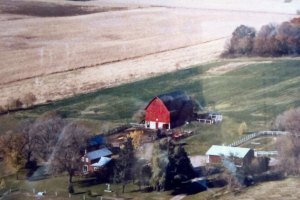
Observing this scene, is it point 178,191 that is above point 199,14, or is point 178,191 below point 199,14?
below

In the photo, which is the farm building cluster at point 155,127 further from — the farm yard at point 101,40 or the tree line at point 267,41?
the tree line at point 267,41

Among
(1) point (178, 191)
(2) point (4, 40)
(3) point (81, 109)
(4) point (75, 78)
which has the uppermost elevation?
(2) point (4, 40)

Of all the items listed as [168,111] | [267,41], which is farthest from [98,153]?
[267,41]

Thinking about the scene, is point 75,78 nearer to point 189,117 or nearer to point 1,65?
point 1,65

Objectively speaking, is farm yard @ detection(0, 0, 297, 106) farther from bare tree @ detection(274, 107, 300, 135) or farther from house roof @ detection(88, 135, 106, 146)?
bare tree @ detection(274, 107, 300, 135)

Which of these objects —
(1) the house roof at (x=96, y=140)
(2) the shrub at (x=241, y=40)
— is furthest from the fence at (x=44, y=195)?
(2) the shrub at (x=241, y=40)

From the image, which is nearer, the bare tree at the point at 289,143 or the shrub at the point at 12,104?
the shrub at the point at 12,104

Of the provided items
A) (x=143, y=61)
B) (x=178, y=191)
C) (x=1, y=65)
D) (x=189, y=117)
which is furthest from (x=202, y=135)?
(x=1, y=65)
